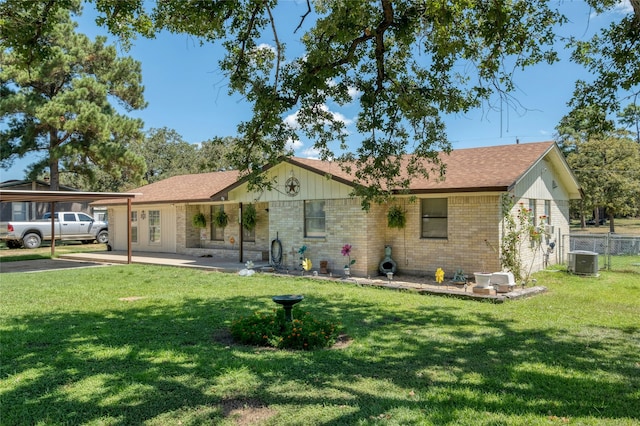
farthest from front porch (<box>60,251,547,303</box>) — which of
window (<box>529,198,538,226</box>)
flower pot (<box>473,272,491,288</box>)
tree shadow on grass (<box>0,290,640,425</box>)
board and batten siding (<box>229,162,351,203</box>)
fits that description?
window (<box>529,198,538,226</box>)

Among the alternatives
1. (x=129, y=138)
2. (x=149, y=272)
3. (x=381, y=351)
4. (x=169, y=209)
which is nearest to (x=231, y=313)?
(x=381, y=351)

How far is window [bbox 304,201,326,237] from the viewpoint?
1436 centimetres

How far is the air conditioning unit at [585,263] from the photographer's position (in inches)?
525

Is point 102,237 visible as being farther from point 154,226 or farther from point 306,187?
point 306,187

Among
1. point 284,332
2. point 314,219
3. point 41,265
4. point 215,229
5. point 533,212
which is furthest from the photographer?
point 215,229

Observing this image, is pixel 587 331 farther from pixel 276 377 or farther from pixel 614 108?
pixel 276 377

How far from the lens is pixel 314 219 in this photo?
574 inches

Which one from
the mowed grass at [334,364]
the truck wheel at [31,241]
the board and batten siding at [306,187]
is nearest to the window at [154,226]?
the board and batten siding at [306,187]

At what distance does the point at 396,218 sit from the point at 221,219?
8.44m

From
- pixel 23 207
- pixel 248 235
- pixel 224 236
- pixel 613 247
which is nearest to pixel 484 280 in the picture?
pixel 248 235

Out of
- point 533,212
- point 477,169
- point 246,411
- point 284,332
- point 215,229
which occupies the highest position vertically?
point 477,169

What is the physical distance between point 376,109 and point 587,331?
554cm

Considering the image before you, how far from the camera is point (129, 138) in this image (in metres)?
28.6

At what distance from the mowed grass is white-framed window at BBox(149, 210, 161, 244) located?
37.6 ft
